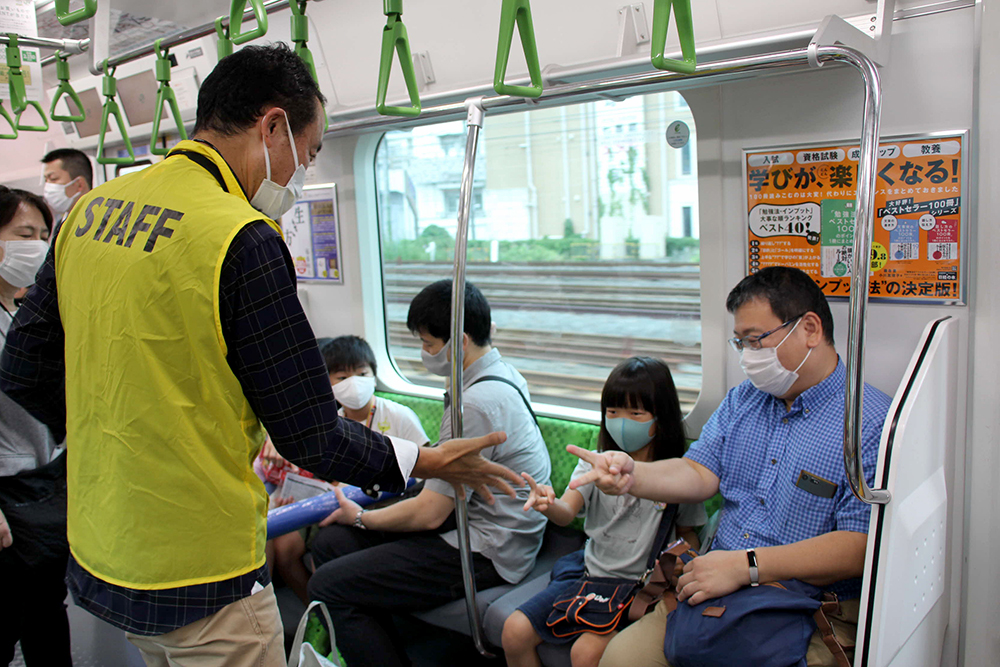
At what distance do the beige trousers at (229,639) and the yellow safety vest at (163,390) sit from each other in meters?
0.10

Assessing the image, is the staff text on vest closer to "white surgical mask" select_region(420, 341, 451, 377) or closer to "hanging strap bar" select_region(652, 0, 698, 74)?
"hanging strap bar" select_region(652, 0, 698, 74)

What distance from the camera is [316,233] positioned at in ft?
13.8

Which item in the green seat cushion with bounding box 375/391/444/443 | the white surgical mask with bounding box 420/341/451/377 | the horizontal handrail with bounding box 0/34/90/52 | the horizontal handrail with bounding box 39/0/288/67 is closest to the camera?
the horizontal handrail with bounding box 39/0/288/67

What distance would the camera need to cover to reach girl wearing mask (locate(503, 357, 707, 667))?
93.3 inches

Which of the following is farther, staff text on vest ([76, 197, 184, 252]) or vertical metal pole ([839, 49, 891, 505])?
vertical metal pole ([839, 49, 891, 505])

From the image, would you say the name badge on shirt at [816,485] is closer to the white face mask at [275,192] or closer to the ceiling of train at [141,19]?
the white face mask at [275,192]

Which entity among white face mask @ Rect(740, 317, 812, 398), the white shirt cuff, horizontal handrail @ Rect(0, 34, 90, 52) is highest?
horizontal handrail @ Rect(0, 34, 90, 52)

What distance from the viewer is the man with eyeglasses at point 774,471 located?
200cm

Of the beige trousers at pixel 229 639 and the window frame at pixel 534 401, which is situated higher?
the window frame at pixel 534 401

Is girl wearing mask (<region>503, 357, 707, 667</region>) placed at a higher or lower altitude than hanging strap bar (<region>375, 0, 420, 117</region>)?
lower

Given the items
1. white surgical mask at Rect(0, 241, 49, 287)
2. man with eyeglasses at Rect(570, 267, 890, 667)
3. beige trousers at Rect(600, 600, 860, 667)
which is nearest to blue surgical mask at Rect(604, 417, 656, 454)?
man with eyeglasses at Rect(570, 267, 890, 667)

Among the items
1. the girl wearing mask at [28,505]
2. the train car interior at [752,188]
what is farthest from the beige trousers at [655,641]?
the girl wearing mask at [28,505]

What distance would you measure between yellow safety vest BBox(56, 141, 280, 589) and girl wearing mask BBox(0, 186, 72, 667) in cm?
109

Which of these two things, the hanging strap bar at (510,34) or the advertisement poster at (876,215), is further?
the advertisement poster at (876,215)
